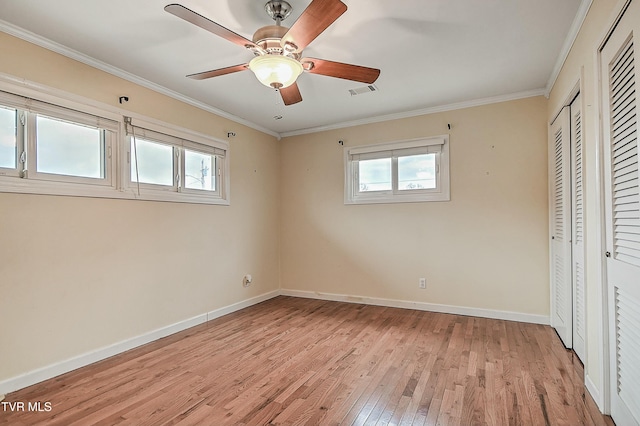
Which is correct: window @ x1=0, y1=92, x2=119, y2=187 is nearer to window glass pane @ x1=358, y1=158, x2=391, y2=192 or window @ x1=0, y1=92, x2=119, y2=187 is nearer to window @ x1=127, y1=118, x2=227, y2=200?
window @ x1=127, y1=118, x2=227, y2=200

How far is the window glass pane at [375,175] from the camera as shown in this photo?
14.3ft

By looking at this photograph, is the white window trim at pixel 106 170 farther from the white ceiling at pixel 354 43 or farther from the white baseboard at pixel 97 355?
the white baseboard at pixel 97 355

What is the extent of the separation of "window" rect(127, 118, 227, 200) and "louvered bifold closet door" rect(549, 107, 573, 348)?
3543 millimetres

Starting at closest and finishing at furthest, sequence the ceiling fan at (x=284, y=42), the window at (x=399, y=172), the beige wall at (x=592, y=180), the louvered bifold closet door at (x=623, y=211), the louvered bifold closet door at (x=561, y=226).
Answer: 1. the louvered bifold closet door at (x=623, y=211)
2. the ceiling fan at (x=284, y=42)
3. the beige wall at (x=592, y=180)
4. the louvered bifold closet door at (x=561, y=226)
5. the window at (x=399, y=172)

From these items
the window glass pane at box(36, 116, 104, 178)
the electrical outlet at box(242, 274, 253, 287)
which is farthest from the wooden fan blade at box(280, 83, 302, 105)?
the electrical outlet at box(242, 274, 253, 287)

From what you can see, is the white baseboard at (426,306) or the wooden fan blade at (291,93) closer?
the wooden fan blade at (291,93)

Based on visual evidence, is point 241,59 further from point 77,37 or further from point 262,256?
point 262,256

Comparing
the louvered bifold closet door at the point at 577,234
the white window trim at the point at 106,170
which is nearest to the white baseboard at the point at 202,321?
the louvered bifold closet door at the point at 577,234

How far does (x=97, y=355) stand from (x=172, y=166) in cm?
187

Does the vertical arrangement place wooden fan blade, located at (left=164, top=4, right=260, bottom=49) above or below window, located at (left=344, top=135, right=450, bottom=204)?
above

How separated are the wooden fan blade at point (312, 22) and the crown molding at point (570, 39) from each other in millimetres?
1647

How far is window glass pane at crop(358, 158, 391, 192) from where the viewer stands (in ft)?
14.3
